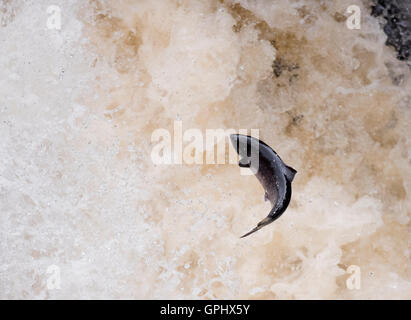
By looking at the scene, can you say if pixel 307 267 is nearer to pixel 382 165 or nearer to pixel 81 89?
pixel 382 165

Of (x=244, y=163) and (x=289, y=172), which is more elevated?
(x=289, y=172)

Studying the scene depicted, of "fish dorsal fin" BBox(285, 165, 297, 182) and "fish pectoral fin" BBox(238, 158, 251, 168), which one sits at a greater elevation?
"fish dorsal fin" BBox(285, 165, 297, 182)

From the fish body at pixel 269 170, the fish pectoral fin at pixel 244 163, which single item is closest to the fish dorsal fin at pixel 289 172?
the fish body at pixel 269 170

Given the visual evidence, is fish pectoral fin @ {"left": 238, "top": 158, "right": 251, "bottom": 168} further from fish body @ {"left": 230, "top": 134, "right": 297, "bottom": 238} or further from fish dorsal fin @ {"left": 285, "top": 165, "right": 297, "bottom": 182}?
fish dorsal fin @ {"left": 285, "top": 165, "right": 297, "bottom": 182}

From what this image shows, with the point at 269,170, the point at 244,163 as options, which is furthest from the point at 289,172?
the point at 244,163

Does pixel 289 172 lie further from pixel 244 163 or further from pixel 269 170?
pixel 244 163

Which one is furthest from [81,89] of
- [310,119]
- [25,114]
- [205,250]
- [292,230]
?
[292,230]

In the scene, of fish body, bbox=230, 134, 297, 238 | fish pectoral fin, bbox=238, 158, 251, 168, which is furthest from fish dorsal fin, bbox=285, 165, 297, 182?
fish pectoral fin, bbox=238, 158, 251, 168

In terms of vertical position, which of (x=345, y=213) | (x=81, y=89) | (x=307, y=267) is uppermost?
(x=81, y=89)
